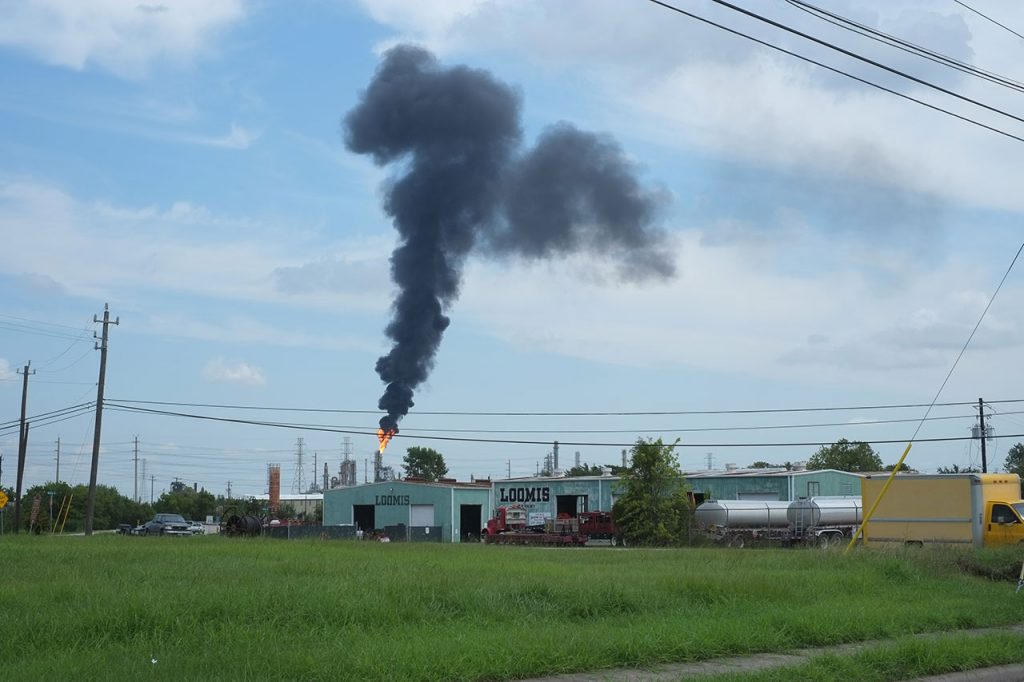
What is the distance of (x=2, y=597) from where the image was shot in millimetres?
13883

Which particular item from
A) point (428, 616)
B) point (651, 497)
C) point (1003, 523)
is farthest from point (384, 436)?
point (428, 616)

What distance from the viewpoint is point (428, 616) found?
13758 millimetres

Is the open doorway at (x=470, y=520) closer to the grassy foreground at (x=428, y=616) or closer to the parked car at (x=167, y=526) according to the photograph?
the parked car at (x=167, y=526)

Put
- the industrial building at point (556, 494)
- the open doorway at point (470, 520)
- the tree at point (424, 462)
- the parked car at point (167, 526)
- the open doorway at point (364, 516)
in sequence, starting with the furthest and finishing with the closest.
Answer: the tree at point (424, 462), the open doorway at point (364, 516), the open doorway at point (470, 520), the industrial building at point (556, 494), the parked car at point (167, 526)

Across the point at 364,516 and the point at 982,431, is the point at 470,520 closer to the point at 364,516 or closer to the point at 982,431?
the point at 364,516

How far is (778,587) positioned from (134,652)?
35.1 feet

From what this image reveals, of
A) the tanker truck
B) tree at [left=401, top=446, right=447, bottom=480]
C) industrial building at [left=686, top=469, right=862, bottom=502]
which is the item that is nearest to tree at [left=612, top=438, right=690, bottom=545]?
the tanker truck

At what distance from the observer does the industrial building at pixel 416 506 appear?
7225 centimetres

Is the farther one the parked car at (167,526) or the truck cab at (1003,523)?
the parked car at (167,526)

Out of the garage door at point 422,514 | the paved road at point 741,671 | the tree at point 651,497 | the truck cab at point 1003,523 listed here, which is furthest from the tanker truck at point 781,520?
the paved road at point 741,671

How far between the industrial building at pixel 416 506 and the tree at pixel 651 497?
1896cm

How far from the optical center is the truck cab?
31.6 meters

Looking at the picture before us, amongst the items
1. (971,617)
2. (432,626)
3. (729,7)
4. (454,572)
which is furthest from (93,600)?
(971,617)

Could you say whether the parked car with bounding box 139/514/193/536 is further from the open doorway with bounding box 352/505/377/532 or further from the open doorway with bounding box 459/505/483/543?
the open doorway with bounding box 459/505/483/543
